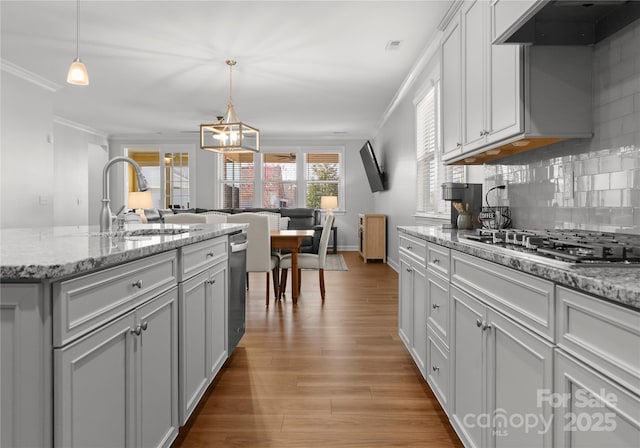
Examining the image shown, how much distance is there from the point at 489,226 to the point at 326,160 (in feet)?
25.2

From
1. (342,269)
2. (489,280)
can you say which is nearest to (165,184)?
(342,269)

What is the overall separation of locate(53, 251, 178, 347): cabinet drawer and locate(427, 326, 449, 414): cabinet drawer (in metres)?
1.28

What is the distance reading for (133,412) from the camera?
1291 millimetres

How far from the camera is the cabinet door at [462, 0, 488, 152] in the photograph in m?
2.26

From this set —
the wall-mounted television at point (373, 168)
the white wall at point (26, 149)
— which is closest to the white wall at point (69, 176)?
the white wall at point (26, 149)

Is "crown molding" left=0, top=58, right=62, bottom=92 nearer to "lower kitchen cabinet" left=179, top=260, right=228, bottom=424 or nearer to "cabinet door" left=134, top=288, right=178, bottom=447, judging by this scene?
"lower kitchen cabinet" left=179, top=260, right=228, bottom=424

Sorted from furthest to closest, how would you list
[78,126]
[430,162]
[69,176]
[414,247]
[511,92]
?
[78,126] → [69,176] → [430,162] → [414,247] → [511,92]

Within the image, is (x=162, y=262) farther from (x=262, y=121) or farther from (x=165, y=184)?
(x=165, y=184)

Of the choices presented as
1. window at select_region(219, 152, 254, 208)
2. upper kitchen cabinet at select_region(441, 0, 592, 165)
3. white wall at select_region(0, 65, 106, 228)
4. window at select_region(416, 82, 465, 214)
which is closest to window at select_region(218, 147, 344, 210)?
window at select_region(219, 152, 254, 208)

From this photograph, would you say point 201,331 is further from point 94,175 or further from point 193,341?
point 94,175

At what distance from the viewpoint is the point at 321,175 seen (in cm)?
1000

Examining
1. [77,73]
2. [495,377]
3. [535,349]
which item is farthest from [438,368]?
[77,73]

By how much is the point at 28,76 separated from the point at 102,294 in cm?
572

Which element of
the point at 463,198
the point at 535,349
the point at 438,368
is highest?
the point at 463,198
